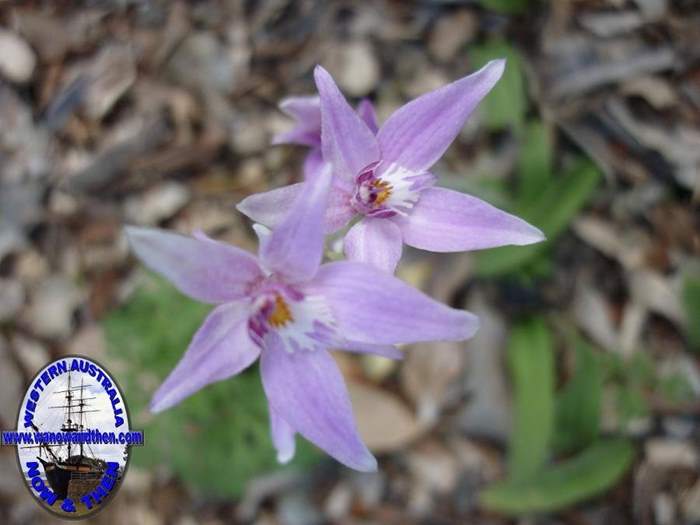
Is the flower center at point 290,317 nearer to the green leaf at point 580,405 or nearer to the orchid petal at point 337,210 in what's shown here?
the orchid petal at point 337,210

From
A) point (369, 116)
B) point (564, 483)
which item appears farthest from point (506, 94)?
point (564, 483)

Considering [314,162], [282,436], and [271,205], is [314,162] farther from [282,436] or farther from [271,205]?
[282,436]

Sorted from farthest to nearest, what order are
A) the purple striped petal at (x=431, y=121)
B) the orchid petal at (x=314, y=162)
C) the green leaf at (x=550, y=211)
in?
the green leaf at (x=550, y=211) → the orchid petal at (x=314, y=162) → the purple striped petal at (x=431, y=121)

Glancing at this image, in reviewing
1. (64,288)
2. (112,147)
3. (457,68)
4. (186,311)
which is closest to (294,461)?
(186,311)

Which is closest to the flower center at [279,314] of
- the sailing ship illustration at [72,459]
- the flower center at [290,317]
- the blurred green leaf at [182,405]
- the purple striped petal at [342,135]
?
the flower center at [290,317]

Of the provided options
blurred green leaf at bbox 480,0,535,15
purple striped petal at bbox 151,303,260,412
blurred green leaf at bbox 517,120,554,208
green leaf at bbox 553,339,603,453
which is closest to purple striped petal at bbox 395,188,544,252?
purple striped petal at bbox 151,303,260,412
